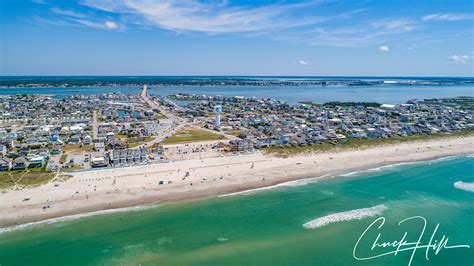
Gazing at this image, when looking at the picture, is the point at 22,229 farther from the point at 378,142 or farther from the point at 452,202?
the point at 378,142

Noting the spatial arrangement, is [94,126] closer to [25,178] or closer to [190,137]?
[190,137]

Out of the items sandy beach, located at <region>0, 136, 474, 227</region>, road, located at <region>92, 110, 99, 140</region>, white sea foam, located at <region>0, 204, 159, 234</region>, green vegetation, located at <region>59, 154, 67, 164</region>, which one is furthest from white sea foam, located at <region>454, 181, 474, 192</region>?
road, located at <region>92, 110, 99, 140</region>

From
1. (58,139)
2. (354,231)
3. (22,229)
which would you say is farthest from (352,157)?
(58,139)

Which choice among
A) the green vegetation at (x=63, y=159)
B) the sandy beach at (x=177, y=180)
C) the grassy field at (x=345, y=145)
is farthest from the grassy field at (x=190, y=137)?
the green vegetation at (x=63, y=159)

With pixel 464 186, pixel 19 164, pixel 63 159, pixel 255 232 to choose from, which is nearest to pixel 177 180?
pixel 255 232

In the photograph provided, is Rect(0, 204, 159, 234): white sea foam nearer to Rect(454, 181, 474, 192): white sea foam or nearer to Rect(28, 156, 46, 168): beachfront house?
Rect(28, 156, 46, 168): beachfront house

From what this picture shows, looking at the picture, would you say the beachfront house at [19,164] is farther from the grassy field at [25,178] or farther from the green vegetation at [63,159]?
the green vegetation at [63,159]

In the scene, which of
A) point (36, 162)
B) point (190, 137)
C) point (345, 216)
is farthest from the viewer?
point (190, 137)
